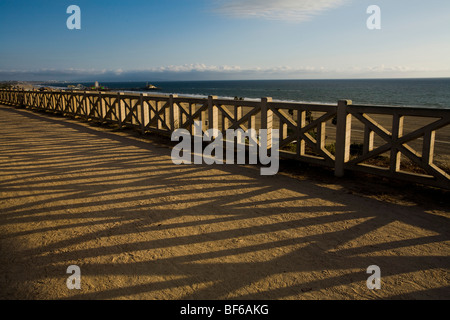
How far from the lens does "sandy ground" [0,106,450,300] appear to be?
3303 mm

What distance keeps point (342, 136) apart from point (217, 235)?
3805 mm

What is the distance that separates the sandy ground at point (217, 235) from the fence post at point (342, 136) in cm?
28

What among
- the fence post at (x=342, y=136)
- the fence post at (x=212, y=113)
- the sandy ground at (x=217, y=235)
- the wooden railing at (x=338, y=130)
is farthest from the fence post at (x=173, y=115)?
the fence post at (x=342, y=136)

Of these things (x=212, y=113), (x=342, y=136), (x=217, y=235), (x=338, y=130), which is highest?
(x=212, y=113)

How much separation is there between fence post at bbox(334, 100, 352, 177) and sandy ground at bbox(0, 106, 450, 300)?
0.28 metres

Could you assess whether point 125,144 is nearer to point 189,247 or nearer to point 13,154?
point 13,154

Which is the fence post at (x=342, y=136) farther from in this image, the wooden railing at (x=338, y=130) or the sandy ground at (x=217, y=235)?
the sandy ground at (x=217, y=235)

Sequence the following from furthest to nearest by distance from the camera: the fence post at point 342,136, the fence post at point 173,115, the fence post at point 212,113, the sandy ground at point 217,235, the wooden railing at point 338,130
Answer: the fence post at point 173,115 < the fence post at point 212,113 < the fence post at point 342,136 < the wooden railing at point 338,130 < the sandy ground at point 217,235

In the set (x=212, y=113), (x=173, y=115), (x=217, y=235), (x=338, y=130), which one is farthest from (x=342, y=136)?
(x=173, y=115)

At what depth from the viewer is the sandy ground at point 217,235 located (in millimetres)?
3303

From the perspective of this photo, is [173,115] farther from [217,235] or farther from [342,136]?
[217,235]

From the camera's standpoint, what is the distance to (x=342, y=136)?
6.96 m
